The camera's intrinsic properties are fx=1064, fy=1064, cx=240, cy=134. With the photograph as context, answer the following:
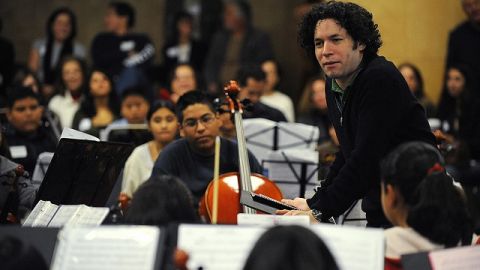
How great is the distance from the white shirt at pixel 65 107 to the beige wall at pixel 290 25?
8.04 feet

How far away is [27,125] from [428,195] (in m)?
4.83

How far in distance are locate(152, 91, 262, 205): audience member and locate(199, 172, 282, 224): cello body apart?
17.4 inches

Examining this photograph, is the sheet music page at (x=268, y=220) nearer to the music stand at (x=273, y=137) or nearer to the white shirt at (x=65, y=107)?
the music stand at (x=273, y=137)

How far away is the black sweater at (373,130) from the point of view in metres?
4.29

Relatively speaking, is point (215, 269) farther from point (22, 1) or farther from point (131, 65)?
point (22, 1)

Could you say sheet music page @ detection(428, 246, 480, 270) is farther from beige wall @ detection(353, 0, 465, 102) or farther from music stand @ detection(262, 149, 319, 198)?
beige wall @ detection(353, 0, 465, 102)

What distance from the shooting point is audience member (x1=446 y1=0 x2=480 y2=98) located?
9.25 m

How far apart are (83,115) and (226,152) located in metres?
2.92

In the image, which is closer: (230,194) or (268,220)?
(268,220)

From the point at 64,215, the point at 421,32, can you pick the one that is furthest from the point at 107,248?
the point at 421,32

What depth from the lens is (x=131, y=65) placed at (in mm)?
10023

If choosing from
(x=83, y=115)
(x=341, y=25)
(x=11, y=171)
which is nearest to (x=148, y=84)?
(x=83, y=115)

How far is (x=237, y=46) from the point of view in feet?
33.9

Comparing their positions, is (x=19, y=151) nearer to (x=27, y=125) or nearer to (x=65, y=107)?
(x=27, y=125)
